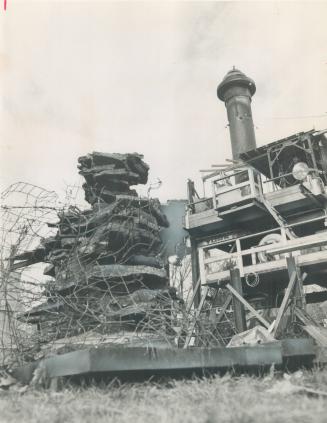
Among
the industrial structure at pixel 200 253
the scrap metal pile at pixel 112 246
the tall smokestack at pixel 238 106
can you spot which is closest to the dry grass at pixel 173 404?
the industrial structure at pixel 200 253

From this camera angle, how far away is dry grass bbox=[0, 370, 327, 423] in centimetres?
375

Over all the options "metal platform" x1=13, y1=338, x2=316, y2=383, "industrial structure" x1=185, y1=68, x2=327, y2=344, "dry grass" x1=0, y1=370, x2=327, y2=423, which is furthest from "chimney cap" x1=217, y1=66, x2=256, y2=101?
"dry grass" x1=0, y1=370, x2=327, y2=423

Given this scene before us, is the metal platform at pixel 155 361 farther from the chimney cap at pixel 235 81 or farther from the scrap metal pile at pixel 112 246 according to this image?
the chimney cap at pixel 235 81

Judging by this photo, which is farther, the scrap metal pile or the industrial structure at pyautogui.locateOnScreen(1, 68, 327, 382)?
the scrap metal pile

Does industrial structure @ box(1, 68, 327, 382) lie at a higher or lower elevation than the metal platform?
higher

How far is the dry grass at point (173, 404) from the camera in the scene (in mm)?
3746

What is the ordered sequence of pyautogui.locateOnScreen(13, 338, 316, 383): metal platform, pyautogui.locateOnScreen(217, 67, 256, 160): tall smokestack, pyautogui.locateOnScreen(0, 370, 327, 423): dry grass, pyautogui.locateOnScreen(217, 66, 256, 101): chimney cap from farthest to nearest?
pyautogui.locateOnScreen(217, 66, 256, 101): chimney cap < pyautogui.locateOnScreen(217, 67, 256, 160): tall smokestack < pyautogui.locateOnScreen(13, 338, 316, 383): metal platform < pyautogui.locateOnScreen(0, 370, 327, 423): dry grass

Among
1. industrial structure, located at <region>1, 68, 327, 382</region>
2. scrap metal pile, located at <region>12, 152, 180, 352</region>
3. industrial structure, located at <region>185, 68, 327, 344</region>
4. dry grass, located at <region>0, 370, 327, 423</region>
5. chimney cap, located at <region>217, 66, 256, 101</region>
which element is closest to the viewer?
dry grass, located at <region>0, 370, 327, 423</region>

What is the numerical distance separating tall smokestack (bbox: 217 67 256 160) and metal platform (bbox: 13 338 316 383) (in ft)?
55.5

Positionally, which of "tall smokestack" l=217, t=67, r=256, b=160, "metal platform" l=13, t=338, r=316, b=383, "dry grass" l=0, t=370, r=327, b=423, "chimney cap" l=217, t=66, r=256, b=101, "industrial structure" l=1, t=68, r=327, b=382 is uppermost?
"chimney cap" l=217, t=66, r=256, b=101

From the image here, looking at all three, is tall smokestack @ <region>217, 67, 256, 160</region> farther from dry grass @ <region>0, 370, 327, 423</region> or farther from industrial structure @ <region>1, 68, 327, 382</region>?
dry grass @ <region>0, 370, 327, 423</region>

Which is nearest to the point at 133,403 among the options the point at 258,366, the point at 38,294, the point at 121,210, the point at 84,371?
the point at 84,371

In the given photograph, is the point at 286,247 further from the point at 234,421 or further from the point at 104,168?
the point at 234,421

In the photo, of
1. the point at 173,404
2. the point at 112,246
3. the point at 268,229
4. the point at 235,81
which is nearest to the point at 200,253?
the point at 268,229
